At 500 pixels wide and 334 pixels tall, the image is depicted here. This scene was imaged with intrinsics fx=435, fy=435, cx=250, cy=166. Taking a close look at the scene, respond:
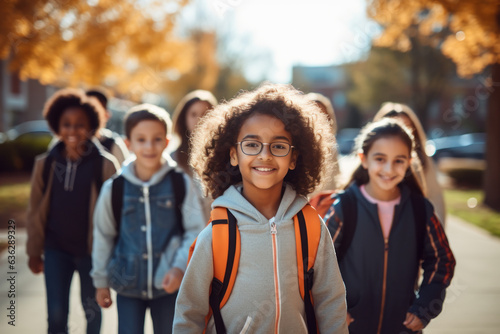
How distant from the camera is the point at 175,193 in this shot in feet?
9.16

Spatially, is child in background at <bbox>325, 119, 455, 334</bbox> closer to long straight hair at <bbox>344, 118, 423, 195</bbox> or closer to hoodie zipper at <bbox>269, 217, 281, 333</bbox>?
long straight hair at <bbox>344, 118, 423, 195</bbox>

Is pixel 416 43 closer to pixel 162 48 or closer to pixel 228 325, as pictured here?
pixel 162 48

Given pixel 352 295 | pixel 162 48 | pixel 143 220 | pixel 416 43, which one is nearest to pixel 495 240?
pixel 352 295

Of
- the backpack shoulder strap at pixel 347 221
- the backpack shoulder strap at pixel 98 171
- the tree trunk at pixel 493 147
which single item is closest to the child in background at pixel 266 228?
the backpack shoulder strap at pixel 347 221

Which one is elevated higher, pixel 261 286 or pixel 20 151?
pixel 20 151

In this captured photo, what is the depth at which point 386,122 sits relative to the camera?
2.71 metres

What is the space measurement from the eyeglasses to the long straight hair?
3.15 ft

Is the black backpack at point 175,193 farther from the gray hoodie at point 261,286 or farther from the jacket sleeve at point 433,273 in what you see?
the jacket sleeve at point 433,273

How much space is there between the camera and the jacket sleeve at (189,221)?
2682mm

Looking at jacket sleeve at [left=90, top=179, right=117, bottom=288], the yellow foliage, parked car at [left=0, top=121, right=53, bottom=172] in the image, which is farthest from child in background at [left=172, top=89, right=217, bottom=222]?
parked car at [left=0, top=121, right=53, bottom=172]

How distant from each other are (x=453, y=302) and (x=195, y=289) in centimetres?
362

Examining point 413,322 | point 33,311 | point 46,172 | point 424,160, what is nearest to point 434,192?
point 424,160

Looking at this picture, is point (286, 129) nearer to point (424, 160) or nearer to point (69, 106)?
point (424, 160)

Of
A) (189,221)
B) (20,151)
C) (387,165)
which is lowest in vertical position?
(189,221)
